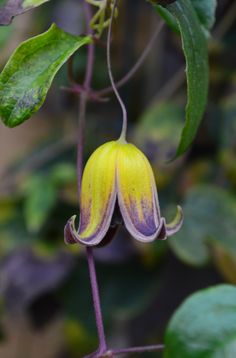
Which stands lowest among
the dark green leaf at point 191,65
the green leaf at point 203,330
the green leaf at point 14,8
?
the green leaf at point 203,330

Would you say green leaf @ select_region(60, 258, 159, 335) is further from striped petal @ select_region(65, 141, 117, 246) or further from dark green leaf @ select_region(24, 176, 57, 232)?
striped petal @ select_region(65, 141, 117, 246)

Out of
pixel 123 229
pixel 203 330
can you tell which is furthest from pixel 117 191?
pixel 123 229

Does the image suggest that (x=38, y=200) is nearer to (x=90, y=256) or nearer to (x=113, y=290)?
(x=113, y=290)

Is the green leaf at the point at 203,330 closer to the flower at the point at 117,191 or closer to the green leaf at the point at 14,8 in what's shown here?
the flower at the point at 117,191

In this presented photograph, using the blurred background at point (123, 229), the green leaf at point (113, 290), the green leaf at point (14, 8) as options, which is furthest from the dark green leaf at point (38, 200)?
the green leaf at point (14, 8)

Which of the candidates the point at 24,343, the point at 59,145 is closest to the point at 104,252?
the point at 59,145
